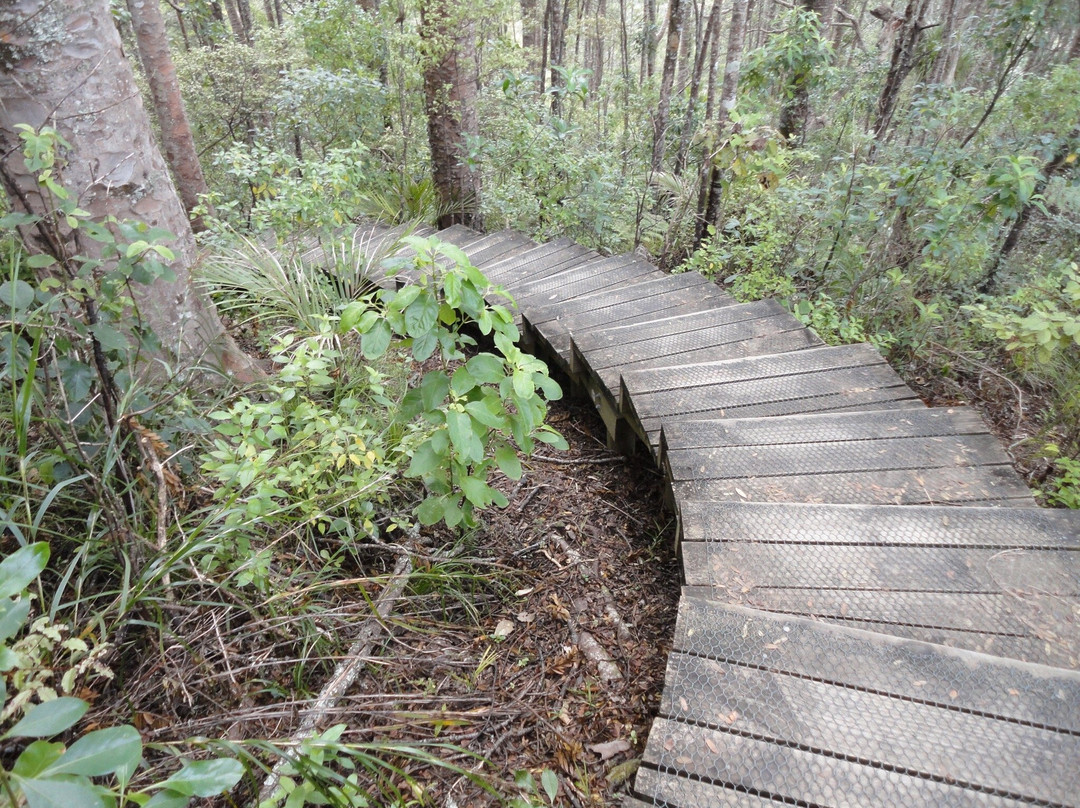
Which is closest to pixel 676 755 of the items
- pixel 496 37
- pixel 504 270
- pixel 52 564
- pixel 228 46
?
pixel 52 564

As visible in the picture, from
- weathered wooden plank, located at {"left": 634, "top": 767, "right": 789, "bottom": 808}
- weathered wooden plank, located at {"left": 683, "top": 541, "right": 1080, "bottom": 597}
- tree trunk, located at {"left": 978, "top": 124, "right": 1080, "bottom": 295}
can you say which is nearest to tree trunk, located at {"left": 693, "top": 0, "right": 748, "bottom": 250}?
tree trunk, located at {"left": 978, "top": 124, "right": 1080, "bottom": 295}

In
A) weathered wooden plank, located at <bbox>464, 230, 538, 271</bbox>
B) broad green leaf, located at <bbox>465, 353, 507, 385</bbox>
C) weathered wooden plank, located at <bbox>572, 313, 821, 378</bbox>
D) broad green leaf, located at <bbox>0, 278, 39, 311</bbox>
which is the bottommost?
weathered wooden plank, located at <bbox>464, 230, 538, 271</bbox>

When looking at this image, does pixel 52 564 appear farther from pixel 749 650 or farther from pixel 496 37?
pixel 496 37

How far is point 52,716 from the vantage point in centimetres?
85

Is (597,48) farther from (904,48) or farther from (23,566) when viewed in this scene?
(23,566)

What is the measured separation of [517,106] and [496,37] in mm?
2265

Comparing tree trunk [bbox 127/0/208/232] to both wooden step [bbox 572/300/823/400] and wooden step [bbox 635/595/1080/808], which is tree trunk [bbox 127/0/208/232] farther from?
wooden step [bbox 635/595/1080/808]

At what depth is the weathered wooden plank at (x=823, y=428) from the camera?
2.47 m

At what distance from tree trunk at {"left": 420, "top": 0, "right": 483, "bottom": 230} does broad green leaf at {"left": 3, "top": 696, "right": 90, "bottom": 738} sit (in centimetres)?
592

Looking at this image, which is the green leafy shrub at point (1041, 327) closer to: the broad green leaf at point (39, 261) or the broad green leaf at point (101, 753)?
the broad green leaf at point (101, 753)

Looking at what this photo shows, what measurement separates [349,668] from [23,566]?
1.06 metres

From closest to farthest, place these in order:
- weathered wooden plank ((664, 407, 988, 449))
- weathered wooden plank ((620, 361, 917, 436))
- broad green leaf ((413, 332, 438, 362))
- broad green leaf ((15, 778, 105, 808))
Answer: broad green leaf ((15, 778, 105, 808)) → broad green leaf ((413, 332, 438, 362)) → weathered wooden plank ((664, 407, 988, 449)) → weathered wooden plank ((620, 361, 917, 436))

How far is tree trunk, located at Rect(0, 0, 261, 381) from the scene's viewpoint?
7.43ft

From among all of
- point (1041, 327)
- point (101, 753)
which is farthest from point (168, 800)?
point (1041, 327)
